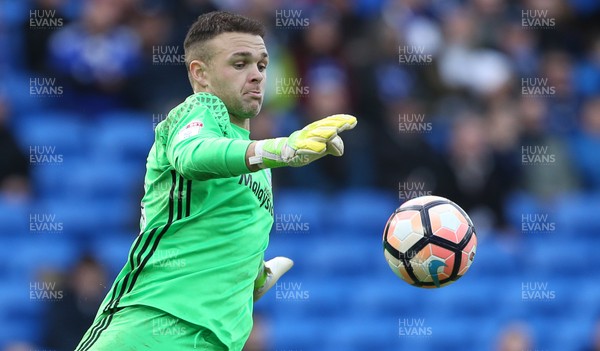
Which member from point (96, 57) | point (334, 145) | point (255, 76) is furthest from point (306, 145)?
point (96, 57)

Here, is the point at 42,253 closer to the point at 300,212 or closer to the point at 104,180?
the point at 104,180

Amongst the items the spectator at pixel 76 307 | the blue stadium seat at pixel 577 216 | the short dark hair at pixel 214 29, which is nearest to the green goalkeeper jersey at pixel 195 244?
the short dark hair at pixel 214 29

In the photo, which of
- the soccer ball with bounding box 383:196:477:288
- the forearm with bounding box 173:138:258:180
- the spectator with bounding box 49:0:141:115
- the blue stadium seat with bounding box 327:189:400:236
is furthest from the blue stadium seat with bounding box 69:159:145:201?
→ the forearm with bounding box 173:138:258:180

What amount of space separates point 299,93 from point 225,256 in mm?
7247

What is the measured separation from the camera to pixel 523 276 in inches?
523

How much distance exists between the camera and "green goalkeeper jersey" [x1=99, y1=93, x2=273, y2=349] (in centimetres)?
552

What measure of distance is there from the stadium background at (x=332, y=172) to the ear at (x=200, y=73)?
4.84 m

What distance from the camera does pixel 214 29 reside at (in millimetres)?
5883

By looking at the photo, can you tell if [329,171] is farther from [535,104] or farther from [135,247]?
[135,247]

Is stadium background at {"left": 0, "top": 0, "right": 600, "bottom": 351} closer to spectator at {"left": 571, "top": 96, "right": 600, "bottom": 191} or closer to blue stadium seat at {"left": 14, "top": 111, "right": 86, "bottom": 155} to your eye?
blue stadium seat at {"left": 14, "top": 111, "right": 86, "bottom": 155}

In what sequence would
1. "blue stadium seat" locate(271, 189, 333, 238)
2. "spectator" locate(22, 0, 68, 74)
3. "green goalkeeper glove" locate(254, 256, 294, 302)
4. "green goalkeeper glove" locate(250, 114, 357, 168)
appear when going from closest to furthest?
"green goalkeeper glove" locate(250, 114, 357, 168) < "green goalkeeper glove" locate(254, 256, 294, 302) < "spectator" locate(22, 0, 68, 74) < "blue stadium seat" locate(271, 189, 333, 238)

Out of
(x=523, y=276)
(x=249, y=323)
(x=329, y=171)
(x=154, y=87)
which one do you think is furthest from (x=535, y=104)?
(x=249, y=323)

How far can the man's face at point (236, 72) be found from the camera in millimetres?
5801

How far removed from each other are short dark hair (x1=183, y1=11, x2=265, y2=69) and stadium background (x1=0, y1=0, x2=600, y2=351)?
16.0 feet
